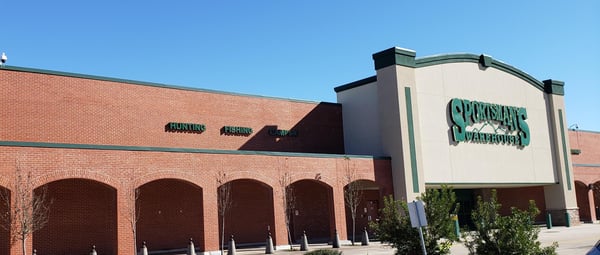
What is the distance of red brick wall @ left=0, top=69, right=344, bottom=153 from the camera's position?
91.3ft

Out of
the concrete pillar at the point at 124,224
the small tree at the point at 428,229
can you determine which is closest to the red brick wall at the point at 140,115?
the concrete pillar at the point at 124,224

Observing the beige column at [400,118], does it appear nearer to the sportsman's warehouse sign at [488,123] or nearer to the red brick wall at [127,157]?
the red brick wall at [127,157]

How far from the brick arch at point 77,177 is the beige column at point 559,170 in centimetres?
3478

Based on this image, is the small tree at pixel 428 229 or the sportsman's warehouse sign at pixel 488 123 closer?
the small tree at pixel 428 229

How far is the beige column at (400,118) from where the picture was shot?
35875 mm

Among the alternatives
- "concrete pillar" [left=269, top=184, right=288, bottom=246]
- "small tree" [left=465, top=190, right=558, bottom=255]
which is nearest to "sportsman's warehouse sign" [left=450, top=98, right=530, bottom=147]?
"concrete pillar" [left=269, top=184, right=288, bottom=246]

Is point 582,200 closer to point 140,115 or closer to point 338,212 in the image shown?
point 338,212

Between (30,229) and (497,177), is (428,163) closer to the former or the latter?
(497,177)

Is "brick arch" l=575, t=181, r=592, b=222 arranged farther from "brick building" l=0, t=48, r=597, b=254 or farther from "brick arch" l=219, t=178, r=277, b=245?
"brick arch" l=219, t=178, r=277, b=245

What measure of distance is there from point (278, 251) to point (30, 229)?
1168 cm

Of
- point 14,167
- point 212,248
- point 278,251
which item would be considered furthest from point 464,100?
point 14,167

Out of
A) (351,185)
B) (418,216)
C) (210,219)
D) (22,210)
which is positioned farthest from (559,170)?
(22,210)

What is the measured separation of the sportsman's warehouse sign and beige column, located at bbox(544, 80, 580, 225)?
408cm

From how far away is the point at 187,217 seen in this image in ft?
104
